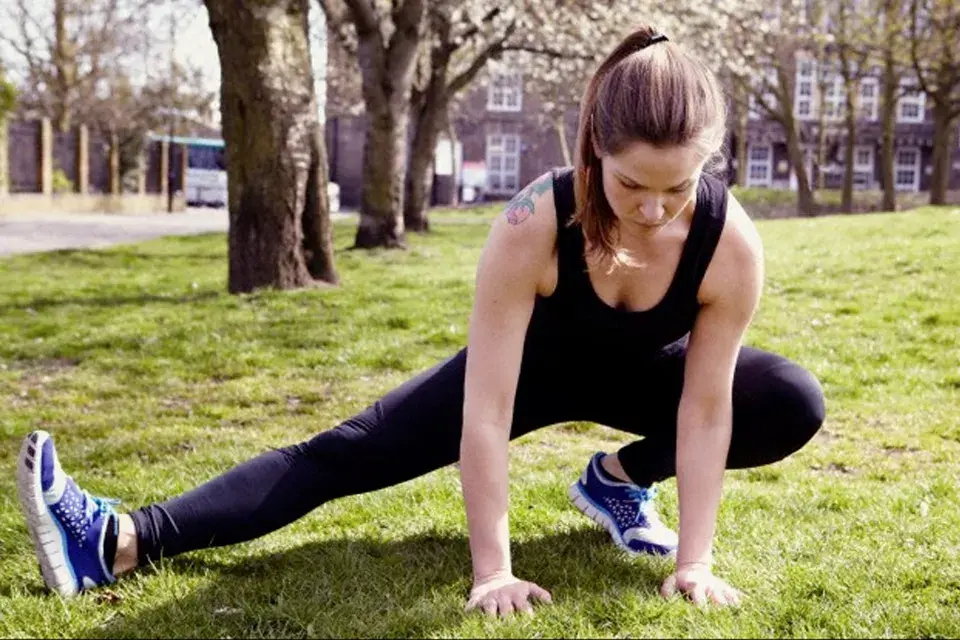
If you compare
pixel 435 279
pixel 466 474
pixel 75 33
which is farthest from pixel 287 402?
pixel 75 33

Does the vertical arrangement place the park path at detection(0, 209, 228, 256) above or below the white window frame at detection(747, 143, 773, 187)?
below

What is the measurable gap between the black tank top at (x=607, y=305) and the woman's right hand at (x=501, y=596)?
67cm

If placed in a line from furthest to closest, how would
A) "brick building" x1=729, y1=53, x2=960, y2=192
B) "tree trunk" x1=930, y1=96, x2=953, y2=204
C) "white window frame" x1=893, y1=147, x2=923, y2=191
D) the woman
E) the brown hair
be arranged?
"white window frame" x1=893, y1=147, x2=923, y2=191 → "brick building" x1=729, y1=53, x2=960, y2=192 → "tree trunk" x1=930, y1=96, x2=953, y2=204 → the woman → the brown hair

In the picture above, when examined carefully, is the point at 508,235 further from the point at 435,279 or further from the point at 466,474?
the point at 435,279

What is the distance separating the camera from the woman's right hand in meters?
2.78

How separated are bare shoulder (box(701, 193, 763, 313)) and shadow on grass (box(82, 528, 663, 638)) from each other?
81cm

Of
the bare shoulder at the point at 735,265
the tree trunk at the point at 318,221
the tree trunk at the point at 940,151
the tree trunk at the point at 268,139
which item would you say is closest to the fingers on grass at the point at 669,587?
the bare shoulder at the point at 735,265

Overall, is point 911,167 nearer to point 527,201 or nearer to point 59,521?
point 527,201

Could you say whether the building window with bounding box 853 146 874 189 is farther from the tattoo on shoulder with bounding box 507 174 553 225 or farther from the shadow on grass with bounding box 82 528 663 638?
the tattoo on shoulder with bounding box 507 174 553 225

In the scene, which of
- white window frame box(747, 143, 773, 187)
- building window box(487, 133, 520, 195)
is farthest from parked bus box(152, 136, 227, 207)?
white window frame box(747, 143, 773, 187)

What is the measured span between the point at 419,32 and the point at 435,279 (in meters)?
5.98

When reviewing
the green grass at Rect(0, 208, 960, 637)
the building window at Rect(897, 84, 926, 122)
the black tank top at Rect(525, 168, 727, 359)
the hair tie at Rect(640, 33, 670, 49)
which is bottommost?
the green grass at Rect(0, 208, 960, 637)

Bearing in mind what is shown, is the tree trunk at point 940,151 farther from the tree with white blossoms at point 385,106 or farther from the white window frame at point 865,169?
the white window frame at point 865,169

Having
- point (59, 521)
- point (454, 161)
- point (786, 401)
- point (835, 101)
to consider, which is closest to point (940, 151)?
point (454, 161)
